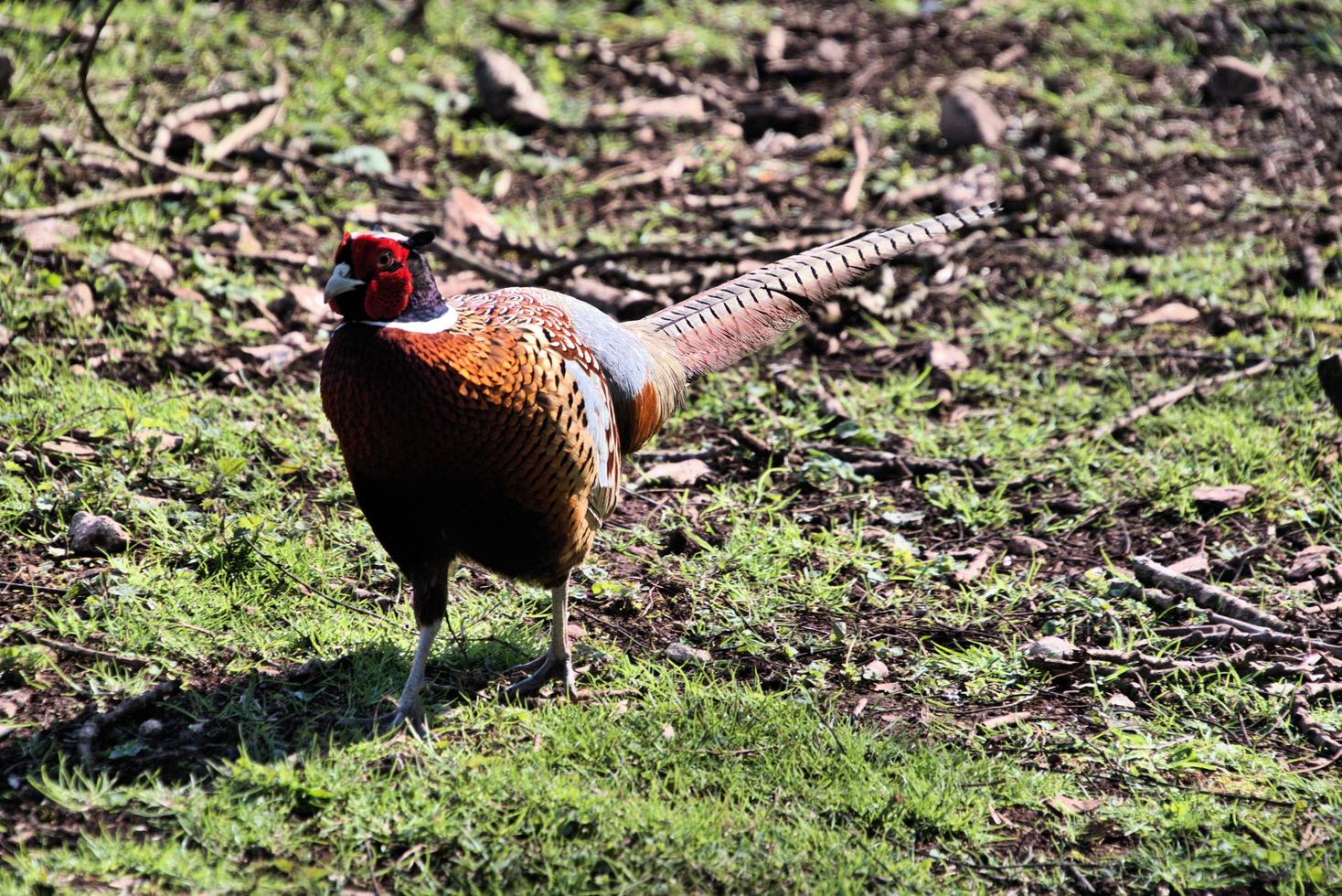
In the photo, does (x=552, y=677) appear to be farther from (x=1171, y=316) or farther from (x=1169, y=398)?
(x=1171, y=316)

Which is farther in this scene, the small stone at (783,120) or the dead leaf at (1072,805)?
the small stone at (783,120)

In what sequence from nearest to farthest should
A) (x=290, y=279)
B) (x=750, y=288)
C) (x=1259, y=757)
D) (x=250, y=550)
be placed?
(x=1259, y=757)
(x=250, y=550)
(x=750, y=288)
(x=290, y=279)

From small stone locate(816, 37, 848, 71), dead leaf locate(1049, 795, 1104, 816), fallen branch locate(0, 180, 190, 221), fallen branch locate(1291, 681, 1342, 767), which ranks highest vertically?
small stone locate(816, 37, 848, 71)

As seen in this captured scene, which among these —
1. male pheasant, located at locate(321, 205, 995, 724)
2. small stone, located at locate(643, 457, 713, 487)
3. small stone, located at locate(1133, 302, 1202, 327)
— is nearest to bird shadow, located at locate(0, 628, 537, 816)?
male pheasant, located at locate(321, 205, 995, 724)

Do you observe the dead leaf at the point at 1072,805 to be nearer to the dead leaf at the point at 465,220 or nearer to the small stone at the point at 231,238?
the dead leaf at the point at 465,220

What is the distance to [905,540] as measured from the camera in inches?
A: 157

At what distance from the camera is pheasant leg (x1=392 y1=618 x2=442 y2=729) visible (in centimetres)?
295

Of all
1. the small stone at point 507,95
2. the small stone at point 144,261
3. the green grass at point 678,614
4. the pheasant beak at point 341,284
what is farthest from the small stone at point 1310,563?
the small stone at point 507,95

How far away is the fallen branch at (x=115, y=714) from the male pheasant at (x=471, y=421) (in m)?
0.53

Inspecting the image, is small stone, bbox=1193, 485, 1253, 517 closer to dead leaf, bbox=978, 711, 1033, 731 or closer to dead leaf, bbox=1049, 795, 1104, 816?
dead leaf, bbox=978, 711, 1033, 731

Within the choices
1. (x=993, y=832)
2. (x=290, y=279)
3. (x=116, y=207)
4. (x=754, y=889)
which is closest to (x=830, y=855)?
(x=754, y=889)

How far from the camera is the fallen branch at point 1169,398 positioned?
4.48 m

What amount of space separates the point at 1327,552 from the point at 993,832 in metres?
1.68

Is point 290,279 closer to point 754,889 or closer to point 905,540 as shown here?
point 905,540
